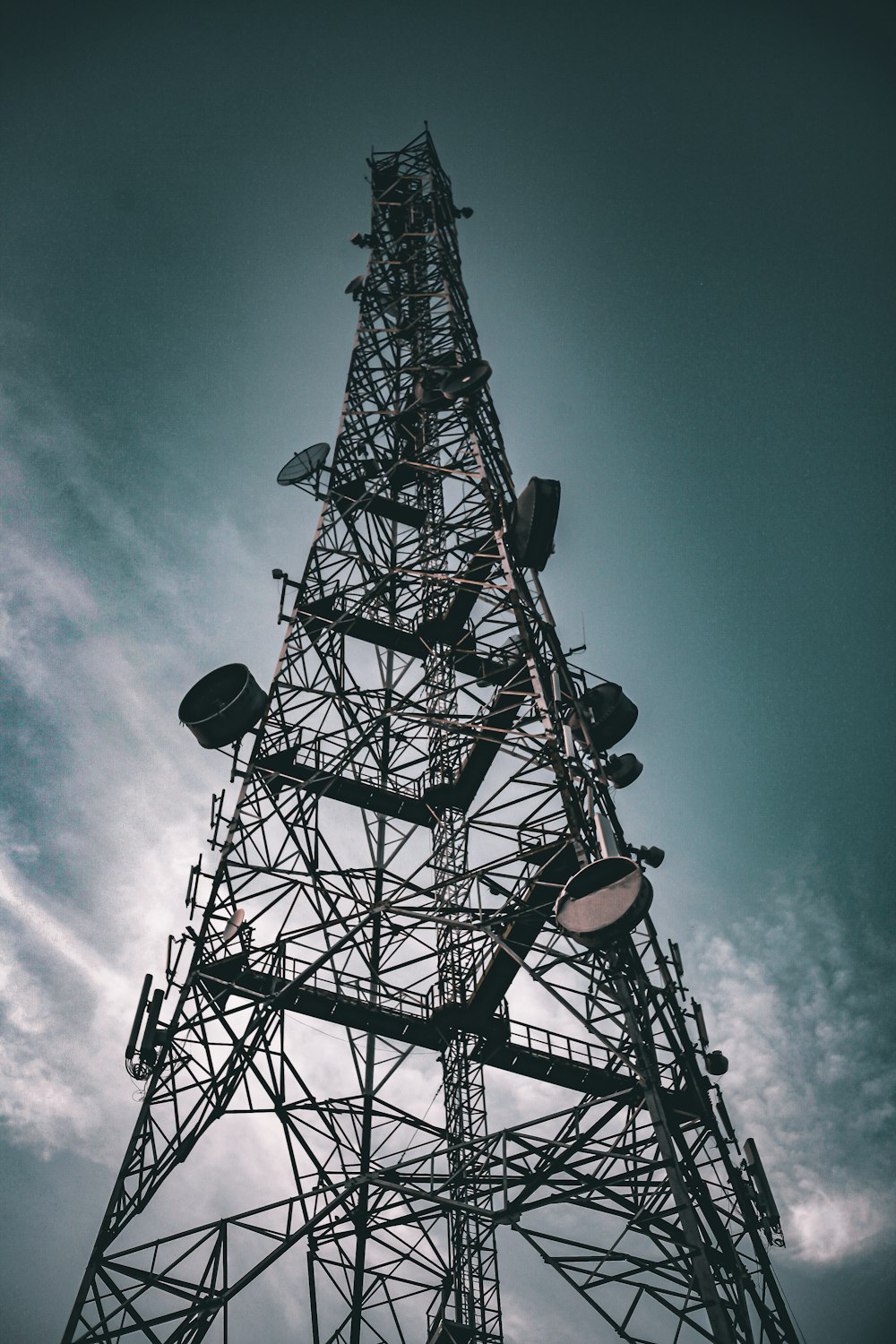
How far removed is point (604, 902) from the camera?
36.2 feet

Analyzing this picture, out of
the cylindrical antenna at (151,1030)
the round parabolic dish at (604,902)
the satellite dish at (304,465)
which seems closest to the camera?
the round parabolic dish at (604,902)

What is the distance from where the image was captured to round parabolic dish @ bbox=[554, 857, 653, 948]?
10789mm

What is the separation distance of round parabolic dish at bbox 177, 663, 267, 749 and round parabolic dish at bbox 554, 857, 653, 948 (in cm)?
769

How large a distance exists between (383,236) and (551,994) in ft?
87.5

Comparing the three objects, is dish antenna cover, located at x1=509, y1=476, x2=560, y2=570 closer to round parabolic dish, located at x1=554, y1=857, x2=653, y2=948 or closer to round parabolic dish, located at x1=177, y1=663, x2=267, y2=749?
round parabolic dish, located at x1=177, y1=663, x2=267, y2=749

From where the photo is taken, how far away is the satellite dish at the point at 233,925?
537 inches

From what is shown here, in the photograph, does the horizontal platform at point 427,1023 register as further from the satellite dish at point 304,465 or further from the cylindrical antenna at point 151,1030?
the satellite dish at point 304,465

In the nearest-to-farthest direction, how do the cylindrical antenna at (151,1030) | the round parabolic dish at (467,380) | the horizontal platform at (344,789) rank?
the cylindrical antenna at (151,1030) → the horizontal platform at (344,789) → the round parabolic dish at (467,380)

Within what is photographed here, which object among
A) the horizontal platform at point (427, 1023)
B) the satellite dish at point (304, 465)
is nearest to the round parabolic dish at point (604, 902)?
the horizontal platform at point (427, 1023)

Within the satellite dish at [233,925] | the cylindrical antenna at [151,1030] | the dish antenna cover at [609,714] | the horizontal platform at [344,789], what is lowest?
the cylindrical antenna at [151,1030]

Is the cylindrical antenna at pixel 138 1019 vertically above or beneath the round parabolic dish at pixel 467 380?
beneath

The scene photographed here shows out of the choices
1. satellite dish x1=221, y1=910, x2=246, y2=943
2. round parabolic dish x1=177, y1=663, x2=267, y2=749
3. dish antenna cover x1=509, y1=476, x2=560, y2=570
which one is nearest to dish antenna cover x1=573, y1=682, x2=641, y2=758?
dish antenna cover x1=509, y1=476, x2=560, y2=570

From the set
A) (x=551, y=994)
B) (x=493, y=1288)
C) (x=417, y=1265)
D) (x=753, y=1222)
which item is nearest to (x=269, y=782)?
(x=551, y=994)

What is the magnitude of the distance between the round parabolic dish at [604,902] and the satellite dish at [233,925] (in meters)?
5.52
